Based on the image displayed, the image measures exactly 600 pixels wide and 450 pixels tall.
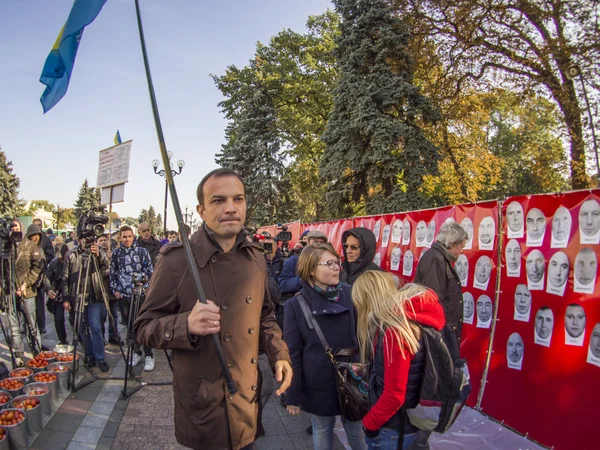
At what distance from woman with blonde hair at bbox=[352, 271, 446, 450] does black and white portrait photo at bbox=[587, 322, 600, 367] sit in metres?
1.95

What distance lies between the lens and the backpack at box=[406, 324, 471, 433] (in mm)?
2225

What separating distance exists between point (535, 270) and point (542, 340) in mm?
696

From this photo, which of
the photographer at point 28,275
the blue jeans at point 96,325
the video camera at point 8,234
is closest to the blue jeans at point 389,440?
the blue jeans at point 96,325

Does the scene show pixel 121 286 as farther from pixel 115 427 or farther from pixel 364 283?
pixel 364 283

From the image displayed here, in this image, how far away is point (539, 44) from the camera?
13.0 m

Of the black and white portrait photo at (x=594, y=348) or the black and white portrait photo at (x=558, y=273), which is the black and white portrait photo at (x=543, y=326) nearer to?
the black and white portrait photo at (x=558, y=273)

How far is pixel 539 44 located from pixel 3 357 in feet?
53.5

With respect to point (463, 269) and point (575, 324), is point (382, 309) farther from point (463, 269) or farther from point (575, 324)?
point (463, 269)

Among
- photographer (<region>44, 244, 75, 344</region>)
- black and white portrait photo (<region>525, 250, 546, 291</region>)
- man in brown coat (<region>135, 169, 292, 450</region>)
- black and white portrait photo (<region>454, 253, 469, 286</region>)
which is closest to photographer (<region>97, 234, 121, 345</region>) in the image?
photographer (<region>44, 244, 75, 344</region>)

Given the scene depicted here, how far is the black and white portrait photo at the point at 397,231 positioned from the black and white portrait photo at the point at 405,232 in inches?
4.8

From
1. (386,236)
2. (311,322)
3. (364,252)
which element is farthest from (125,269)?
(386,236)

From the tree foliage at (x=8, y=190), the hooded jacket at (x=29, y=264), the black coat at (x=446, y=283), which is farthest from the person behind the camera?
the tree foliage at (x=8, y=190)

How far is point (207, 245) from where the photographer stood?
2080 millimetres

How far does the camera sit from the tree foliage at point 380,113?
607 inches
